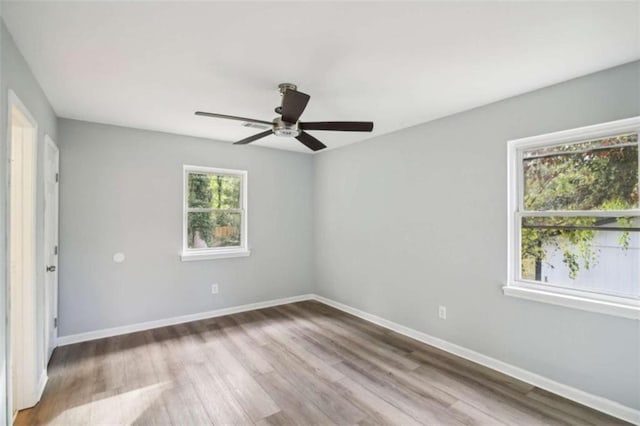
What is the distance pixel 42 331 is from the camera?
253 cm

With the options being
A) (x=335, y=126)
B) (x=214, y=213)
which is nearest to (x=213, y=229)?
(x=214, y=213)

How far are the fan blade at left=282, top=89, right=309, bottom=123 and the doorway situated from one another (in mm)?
1785

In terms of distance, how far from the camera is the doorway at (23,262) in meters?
2.19

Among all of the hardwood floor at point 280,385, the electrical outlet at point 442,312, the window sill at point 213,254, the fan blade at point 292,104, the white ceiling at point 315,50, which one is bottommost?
the hardwood floor at point 280,385

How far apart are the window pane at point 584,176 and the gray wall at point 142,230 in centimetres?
341

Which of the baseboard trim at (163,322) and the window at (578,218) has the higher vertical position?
the window at (578,218)

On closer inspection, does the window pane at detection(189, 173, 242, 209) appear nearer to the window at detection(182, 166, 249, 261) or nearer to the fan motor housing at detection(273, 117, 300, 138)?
the window at detection(182, 166, 249, 261)

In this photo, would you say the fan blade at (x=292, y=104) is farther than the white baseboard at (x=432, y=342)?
No

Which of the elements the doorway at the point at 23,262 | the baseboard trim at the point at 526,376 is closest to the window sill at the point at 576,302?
the baseboard trim at the point at 526,376

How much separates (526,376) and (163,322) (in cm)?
397

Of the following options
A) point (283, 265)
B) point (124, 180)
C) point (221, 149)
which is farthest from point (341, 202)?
point (124, 180)

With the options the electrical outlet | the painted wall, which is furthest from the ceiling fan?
the electrical outlet

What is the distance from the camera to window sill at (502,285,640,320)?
84.8 inches

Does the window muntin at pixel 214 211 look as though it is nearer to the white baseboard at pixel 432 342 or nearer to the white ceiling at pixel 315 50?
the white baseboard at pixel 432 342
